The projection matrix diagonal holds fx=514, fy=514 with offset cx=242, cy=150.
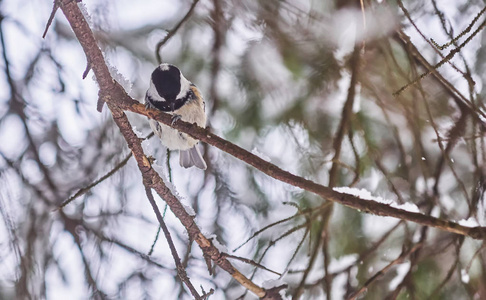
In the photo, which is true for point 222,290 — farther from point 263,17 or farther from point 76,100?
point 263,17

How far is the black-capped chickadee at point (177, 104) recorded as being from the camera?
7.24ft

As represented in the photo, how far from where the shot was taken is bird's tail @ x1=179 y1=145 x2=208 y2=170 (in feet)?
8.29

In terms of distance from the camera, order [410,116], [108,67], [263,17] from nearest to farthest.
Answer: [108,67]
[410,116]
[263,17]

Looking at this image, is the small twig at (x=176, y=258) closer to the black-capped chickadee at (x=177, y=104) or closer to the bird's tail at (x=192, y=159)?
the black-capped chickadee at (x=177, y=104)

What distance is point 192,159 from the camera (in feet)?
8.43

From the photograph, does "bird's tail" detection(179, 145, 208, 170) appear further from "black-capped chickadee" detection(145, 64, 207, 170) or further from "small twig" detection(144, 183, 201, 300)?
"small twig" detection(144, 183, 201, 300)

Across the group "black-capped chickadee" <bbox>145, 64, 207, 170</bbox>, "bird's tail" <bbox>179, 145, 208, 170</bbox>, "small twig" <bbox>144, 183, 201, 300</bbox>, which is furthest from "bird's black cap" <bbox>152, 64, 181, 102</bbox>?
"small twig" <bbox>144, 183, 201, 300</bbox>

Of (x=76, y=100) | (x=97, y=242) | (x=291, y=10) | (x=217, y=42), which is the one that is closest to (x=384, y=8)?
(x=291, y=10)

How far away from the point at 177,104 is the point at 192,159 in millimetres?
335

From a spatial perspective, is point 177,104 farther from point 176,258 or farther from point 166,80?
point 176,258

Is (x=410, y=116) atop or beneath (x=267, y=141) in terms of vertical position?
beneath

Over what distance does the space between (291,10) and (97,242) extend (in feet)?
4.68

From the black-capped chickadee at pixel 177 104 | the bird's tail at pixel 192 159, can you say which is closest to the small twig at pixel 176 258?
the black-capped chickadee at pixel 177 104

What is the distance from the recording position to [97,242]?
2379 mm
